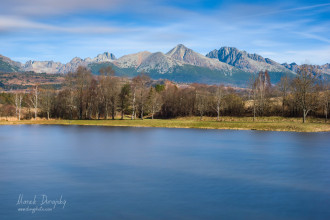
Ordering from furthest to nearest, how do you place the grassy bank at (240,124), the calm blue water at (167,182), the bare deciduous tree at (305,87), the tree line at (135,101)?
the tree line at (135,101) < the bare deciduous tree at (305,87) < the grassy bank at (240,124) < the calm blue water at (167,182)

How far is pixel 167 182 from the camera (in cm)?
2392

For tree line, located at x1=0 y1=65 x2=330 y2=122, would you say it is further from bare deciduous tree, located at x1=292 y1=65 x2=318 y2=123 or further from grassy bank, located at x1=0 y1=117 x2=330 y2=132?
grassy bank, located at x1=0 y1=117 x2=330 y2=132

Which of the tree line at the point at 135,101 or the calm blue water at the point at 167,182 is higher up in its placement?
the tree line at the point at 135,101

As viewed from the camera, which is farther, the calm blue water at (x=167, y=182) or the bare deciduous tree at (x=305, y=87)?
the bare deciduous tree at (x=305, y=87)

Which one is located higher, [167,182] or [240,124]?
[240,124]

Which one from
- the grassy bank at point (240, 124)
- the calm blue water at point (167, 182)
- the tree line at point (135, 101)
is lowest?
the calm blue water at point (167, 182)

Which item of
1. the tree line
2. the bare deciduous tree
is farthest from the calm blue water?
the tree line

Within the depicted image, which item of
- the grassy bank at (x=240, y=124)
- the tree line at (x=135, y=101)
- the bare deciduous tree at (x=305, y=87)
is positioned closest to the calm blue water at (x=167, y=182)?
the grassy bank at (x=240, y=124)

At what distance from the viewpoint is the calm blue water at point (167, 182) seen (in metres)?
17.4

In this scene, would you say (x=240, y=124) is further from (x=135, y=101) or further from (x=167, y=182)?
(x=167, y=182)

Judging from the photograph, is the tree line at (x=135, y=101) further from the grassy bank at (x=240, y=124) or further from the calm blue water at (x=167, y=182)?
the calm blue water at (x=167, y=182)

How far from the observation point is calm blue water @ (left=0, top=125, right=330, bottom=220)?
17406 millimetres

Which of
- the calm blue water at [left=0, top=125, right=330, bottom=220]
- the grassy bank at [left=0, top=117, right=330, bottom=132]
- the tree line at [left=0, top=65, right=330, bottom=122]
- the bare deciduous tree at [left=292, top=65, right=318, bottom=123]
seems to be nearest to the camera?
the calm blue water at [left=0, top=125, right=330, bottom=220]

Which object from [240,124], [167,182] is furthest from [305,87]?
[167,182]
